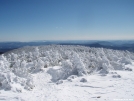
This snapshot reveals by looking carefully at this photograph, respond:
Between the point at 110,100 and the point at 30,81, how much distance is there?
15124 mm

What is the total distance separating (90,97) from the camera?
56.6 feet

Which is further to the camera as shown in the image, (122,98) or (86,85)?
(86,85)

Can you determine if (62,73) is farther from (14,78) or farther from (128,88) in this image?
(128,88)

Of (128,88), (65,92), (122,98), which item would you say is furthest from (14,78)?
(128,88)

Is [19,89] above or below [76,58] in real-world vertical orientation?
below

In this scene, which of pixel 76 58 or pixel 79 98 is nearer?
pixel 79 98

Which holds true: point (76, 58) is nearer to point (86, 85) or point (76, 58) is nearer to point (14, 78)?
point (86, 85)

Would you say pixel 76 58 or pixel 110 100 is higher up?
pixel 76 58

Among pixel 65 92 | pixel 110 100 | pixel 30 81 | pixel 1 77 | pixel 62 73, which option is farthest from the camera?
pixel 62 73

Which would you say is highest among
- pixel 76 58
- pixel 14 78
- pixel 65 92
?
pixel 76 58

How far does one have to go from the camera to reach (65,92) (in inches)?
772

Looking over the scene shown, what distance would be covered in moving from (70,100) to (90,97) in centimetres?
311

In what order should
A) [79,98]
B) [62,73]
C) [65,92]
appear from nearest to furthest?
[79,98] < [65,92] < [62,73]

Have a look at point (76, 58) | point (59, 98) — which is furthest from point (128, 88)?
point (76, 58)
